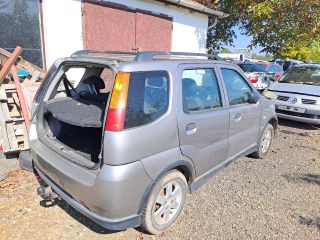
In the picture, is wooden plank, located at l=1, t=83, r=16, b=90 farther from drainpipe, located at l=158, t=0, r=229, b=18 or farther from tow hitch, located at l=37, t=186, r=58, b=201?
drainpipe, located at l=158, t=0, r=229, b=18

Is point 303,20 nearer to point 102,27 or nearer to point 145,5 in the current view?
point 145,5

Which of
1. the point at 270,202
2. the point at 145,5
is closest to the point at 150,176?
the point at 270,202

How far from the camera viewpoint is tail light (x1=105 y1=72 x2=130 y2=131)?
7.30ft

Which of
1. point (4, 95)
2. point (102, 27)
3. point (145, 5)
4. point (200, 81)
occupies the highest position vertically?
point (145, 5)

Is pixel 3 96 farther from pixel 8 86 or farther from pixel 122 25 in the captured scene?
pixel 122 25

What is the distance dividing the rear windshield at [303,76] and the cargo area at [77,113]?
5.90 meters

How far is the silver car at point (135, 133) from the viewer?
2.28m

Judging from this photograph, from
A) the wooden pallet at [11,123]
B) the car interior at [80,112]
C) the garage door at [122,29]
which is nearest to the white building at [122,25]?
the garage door at [122,29]

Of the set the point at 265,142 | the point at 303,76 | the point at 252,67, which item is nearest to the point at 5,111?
the point at 265,142

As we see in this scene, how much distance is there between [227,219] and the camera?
123 inches

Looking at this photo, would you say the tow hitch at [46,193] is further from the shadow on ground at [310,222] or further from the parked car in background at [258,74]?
the parked car in background at [258,74]

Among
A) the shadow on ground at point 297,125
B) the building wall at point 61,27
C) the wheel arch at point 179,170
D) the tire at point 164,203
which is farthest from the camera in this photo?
the shadow on ground at point 297,125

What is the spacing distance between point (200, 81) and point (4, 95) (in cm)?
278

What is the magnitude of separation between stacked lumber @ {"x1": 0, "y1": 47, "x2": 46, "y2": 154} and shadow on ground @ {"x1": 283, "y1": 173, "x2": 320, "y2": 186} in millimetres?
3782
